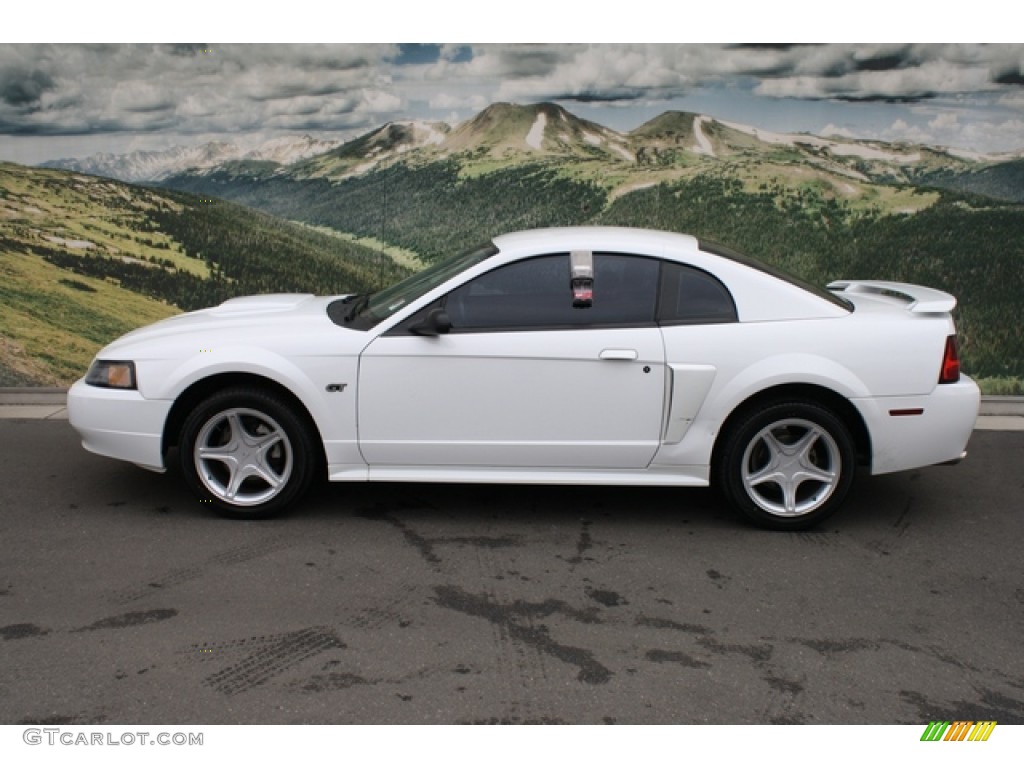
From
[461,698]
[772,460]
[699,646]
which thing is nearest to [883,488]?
[772,460]

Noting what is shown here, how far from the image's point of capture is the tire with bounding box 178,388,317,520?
5.57 meters

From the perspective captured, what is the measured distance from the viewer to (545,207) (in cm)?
980

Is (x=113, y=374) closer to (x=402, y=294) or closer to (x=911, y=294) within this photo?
(x=402, y=294)

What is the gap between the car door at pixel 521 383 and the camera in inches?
216

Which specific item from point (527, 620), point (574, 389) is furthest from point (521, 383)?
point (527, 620)

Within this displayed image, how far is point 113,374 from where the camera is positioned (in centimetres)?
570

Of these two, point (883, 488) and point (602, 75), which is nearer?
point (883, 488)

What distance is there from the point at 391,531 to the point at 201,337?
140cm

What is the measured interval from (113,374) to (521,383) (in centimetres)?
211

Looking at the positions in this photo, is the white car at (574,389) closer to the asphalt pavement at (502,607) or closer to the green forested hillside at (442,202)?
the asphalt pavement at (502,607)

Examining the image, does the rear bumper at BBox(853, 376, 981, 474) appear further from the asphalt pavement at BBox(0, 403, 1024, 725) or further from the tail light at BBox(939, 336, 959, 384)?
the asphalt pavement at BBox(0, 403, 1024, 725)
